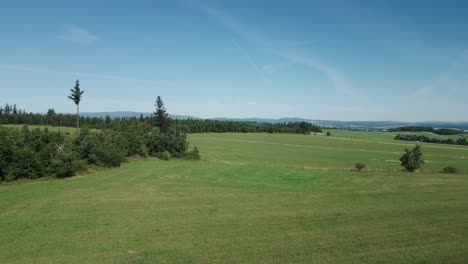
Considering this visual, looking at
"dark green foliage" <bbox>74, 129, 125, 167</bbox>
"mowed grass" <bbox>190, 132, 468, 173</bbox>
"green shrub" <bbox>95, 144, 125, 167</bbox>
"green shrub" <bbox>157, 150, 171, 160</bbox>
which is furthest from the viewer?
"green shrub" <bbox>157, 150, 171, 160</bbox>

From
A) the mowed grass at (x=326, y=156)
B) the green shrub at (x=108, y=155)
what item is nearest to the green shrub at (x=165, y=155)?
the mowed grass at (x=326, y=156)

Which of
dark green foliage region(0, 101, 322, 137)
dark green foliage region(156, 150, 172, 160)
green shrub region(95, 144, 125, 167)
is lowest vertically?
dark green foliage region(156, 150, 172, 160)

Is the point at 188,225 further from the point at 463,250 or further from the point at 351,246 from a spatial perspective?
the point at 463,250

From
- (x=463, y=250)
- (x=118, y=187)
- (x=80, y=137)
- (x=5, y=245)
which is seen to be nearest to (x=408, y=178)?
(x=463, y=250)

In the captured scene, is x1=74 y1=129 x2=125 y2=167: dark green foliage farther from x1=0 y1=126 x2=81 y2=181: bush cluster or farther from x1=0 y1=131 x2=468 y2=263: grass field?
x1=0 y1=131 x2=468 y2=263: grass field

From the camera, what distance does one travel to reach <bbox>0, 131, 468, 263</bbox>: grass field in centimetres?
1363

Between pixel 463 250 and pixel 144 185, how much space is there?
85.4 feet

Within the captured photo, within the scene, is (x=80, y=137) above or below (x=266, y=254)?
above

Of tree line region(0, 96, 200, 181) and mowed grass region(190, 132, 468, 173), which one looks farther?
mowed grass region(190, 132, 468, 173)

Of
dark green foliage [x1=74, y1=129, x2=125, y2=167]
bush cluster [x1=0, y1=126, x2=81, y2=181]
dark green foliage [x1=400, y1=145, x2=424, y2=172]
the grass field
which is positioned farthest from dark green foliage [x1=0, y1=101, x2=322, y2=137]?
the grass field

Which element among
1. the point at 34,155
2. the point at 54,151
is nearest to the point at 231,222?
the point at 34,155

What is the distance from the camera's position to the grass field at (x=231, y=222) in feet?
44.7

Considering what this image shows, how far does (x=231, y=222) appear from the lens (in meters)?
18.5

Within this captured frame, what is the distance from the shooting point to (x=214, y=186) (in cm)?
3172
